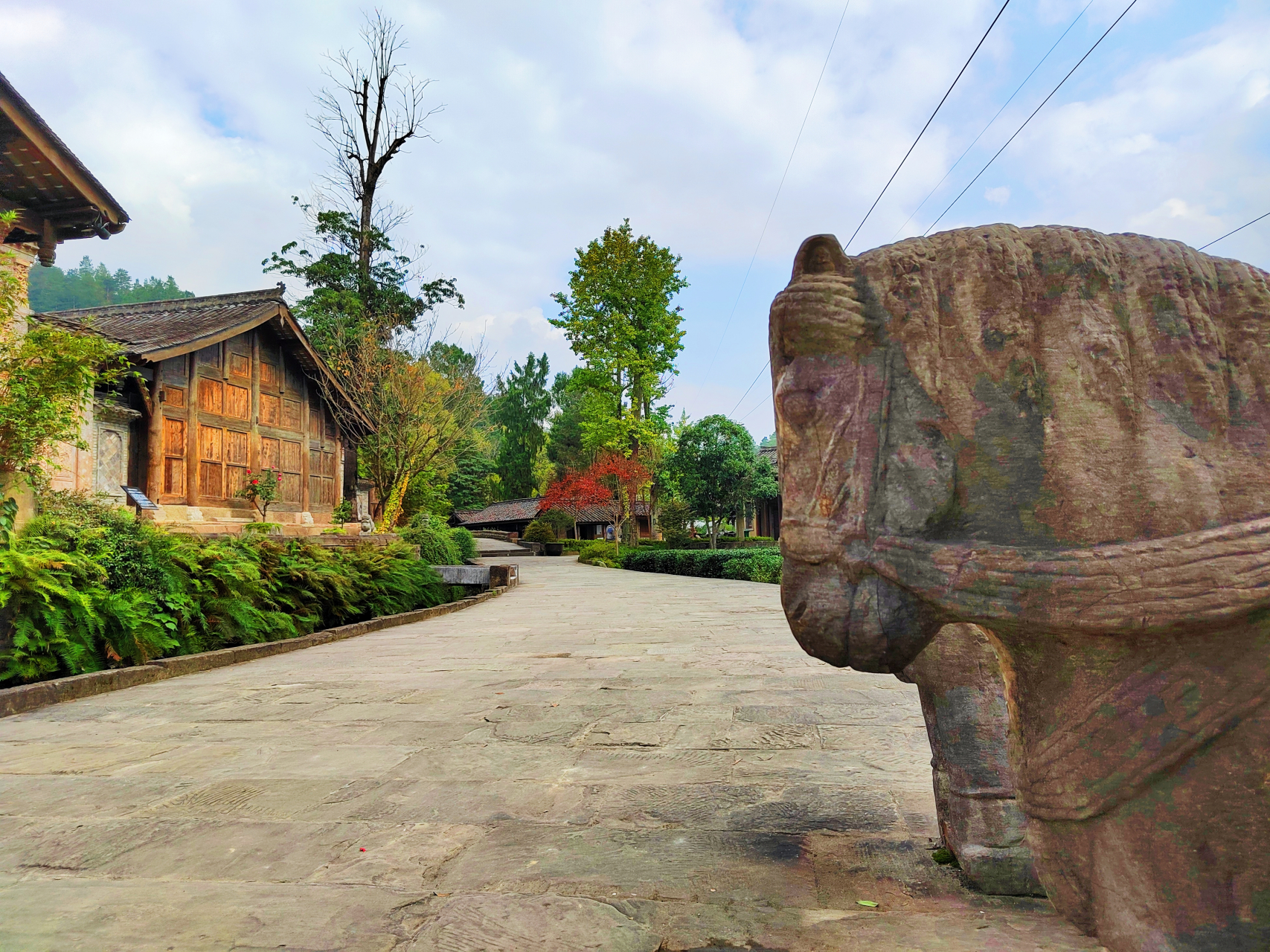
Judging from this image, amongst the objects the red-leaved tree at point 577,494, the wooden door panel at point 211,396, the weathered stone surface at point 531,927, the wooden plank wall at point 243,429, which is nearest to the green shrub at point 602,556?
the red-leaved tree at point 577,494

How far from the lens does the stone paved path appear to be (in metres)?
1.87

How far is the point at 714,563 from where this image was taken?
20828 millimetres

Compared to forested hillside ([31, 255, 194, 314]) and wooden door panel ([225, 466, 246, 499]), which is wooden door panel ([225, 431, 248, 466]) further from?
forested hillside ([31, 255, 194, 314])

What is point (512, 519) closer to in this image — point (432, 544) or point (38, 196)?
point (432, 544)

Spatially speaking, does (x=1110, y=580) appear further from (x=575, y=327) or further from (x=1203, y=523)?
(x=575, y=327)

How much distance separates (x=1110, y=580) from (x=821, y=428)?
0.46 m

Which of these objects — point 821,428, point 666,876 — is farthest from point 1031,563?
point 666,876

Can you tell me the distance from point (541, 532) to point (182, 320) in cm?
2329

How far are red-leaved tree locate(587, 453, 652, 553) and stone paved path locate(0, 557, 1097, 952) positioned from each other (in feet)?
80.8

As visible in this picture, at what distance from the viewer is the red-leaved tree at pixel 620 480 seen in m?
30.2

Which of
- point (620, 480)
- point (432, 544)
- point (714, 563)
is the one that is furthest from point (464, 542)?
point (620, 480)

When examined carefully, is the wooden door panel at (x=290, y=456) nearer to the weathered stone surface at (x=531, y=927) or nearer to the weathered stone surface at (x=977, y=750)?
the weathered stone surface at (x=531, y=927)

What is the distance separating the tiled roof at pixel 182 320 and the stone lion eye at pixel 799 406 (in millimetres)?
14793

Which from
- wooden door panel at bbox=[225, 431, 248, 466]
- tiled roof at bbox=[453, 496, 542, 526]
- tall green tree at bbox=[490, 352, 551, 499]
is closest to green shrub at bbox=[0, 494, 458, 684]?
wooden door panel at bbox=[225, 431, 248, 466]
